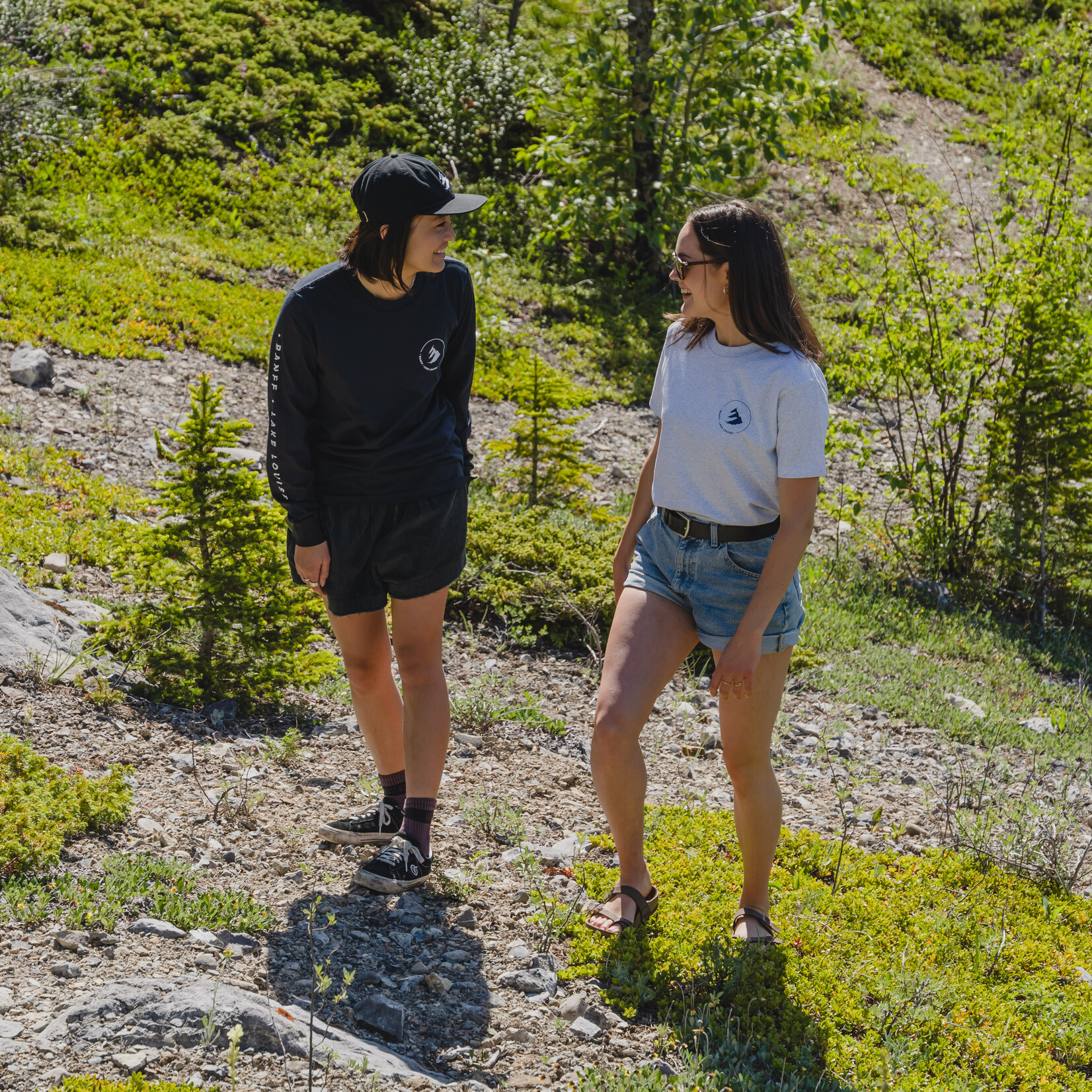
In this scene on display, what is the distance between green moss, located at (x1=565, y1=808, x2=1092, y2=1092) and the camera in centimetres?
317

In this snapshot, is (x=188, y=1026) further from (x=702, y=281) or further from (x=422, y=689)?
(x=702, y=281)

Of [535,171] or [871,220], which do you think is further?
[871,220]

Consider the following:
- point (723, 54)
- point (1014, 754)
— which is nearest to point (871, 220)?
point (723, 54)

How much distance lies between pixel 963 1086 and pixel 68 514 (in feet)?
17.4

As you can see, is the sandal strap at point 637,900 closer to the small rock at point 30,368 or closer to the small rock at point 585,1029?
the small rock at point 585,1029

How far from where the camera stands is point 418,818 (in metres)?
3.66

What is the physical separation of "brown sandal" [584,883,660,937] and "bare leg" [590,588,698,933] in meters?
0.29

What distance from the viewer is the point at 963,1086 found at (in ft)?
10.1

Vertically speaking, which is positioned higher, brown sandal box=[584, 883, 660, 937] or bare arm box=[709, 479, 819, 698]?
bare arm box=[709, 479, 819, 698]

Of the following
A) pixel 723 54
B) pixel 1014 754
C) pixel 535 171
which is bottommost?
pixel 1014 754

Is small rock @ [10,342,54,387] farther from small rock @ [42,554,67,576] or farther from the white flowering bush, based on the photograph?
the white flowering bush

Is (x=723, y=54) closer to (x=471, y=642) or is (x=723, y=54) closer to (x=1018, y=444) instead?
(x=1018, y=444)

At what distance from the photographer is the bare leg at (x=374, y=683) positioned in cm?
369

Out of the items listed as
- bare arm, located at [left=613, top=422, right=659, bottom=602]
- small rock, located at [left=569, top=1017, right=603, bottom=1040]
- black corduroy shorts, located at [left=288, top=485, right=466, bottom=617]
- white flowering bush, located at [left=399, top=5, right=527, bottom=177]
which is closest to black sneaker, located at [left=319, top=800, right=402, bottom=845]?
black corduroy shorts, located at [left=288, top=485, right=466, bottom=617]
